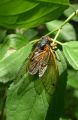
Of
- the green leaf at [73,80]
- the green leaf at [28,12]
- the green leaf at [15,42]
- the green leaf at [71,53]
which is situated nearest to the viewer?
the green leaf at [71,53]

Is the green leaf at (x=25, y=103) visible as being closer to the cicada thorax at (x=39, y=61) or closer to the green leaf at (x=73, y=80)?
the cicada thorax at (x=39, y=61)

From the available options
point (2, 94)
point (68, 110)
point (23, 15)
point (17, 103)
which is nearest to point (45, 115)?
point (17, 103)

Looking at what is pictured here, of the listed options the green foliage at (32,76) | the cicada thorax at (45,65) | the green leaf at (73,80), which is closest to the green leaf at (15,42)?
the green foliage at (32,76)

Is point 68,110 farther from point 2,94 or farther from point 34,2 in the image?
point 34,2

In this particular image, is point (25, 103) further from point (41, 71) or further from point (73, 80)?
point (73, 80)

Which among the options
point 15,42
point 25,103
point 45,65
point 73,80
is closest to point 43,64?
point 45,65

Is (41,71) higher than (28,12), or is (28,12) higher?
(28,12)

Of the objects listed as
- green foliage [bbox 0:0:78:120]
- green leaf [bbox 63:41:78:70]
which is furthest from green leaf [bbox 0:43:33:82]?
green leaf [bbox 63:41:78:70]
